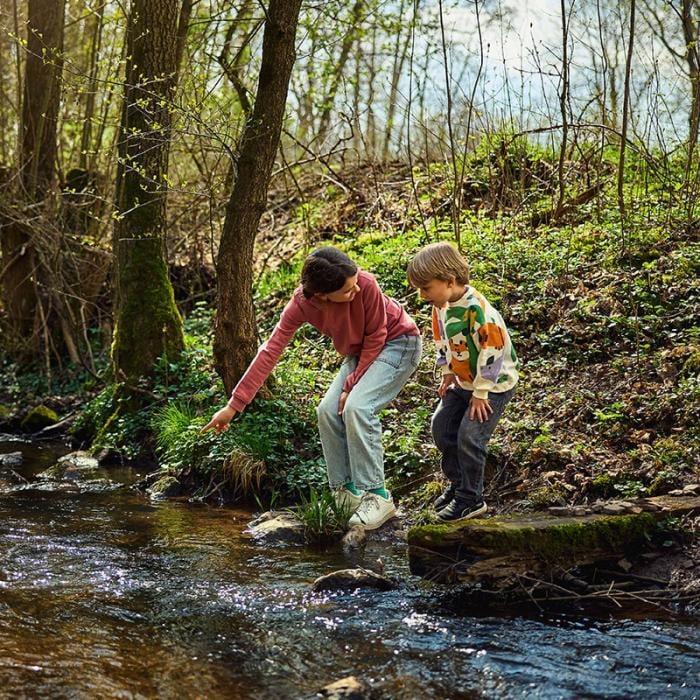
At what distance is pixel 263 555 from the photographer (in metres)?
5.36

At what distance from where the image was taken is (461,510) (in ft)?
16.9

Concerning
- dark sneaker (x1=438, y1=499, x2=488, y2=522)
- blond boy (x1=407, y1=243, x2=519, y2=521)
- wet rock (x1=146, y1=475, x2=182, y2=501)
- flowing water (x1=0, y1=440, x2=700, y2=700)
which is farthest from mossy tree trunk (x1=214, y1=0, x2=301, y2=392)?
dark sneaker (x1=438, y1=499, x2=488, y2=522)

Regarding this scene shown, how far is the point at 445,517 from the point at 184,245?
8.12 m

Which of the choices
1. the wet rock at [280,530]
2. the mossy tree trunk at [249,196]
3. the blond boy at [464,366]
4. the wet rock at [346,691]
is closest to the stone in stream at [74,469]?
the mossy tree trunk at [249,196]

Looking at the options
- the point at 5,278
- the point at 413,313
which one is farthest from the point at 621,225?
the point at 5,278

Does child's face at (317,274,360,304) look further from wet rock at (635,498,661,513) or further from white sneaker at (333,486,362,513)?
wet rock at (635,498,661,513)

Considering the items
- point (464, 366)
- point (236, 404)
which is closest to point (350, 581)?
point (236, 404)

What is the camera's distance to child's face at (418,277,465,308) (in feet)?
16.1

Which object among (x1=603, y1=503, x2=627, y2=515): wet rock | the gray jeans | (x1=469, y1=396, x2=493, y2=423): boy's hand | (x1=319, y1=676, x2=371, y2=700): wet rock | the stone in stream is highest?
(x1=469, y1=396, x2=493, y2=423): boy's hand

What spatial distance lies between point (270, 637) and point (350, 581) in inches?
28.7

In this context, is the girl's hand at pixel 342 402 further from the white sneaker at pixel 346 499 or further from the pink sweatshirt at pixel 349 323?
the white sneaker at pixel 346 499

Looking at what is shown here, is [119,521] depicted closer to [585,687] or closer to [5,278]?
[585,687]

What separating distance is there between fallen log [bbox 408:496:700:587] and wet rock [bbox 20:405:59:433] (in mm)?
6931

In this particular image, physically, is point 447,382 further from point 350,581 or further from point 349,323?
point 350,581
